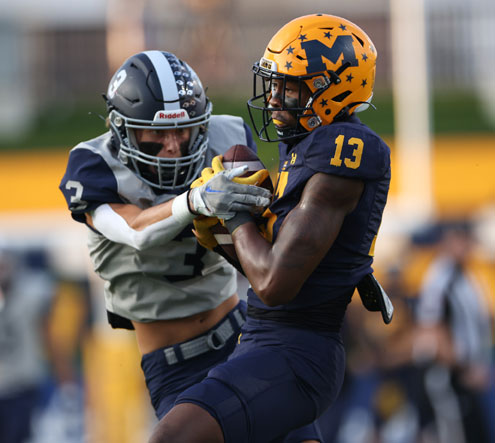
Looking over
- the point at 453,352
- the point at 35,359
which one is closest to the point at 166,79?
the point at 35,359

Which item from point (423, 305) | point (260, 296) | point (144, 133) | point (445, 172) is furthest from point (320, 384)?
point (445, 172)

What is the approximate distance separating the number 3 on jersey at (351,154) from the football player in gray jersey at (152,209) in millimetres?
813

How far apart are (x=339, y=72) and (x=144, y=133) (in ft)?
2.93

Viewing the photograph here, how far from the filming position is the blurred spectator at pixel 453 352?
769 centimetres

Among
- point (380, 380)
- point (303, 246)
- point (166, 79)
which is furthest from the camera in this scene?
point (380, 380)

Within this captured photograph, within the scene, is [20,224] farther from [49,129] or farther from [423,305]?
[49,129]

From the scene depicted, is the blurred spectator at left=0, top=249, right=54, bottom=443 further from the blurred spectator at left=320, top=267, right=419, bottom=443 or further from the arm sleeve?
the arm sleeve

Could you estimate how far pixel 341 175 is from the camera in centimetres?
282

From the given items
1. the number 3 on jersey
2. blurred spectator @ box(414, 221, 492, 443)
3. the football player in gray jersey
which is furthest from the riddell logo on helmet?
blurred spectator @ box(414, 221, 492, 443)

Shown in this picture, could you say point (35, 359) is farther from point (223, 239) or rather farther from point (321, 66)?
point (321, 66)

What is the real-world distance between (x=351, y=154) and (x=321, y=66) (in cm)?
37

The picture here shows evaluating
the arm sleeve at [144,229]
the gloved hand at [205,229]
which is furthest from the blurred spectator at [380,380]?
the gloved hand at [205,229]

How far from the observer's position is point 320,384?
2.95 meters

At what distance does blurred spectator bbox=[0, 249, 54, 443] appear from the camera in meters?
7.38
